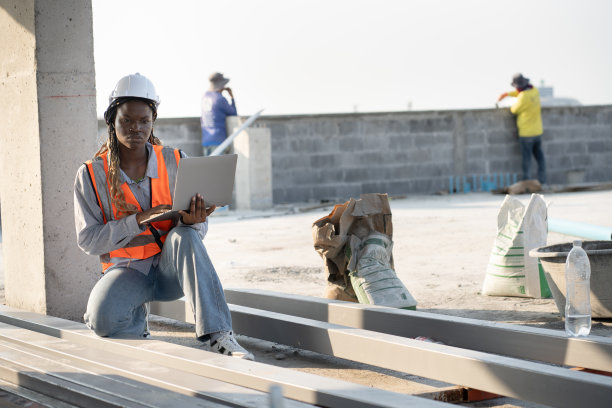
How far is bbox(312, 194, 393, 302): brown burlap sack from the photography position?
5719 millimetres

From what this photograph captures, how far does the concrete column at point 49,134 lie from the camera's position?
5422 mm

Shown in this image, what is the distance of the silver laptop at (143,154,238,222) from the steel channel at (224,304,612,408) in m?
0.87

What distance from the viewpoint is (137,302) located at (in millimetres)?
4551

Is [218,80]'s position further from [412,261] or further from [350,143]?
[412,261]

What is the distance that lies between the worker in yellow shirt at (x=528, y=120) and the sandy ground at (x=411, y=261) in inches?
65.4

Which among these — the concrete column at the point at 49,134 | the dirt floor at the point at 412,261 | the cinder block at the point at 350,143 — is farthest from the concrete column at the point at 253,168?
the concrete column at the point at 49,134

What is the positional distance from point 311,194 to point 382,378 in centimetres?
1197

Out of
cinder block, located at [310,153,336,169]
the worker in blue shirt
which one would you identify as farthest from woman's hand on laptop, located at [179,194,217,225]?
cinder block, located at [310,153,336,169]

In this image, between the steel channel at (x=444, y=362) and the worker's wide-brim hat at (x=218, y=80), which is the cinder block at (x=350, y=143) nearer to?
the worker's wide-brim hat at (x=218, y=80)

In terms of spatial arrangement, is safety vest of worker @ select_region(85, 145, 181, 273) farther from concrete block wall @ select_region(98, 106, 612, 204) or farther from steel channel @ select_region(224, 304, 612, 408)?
concrete block wall @ select_region(98, 106, 612, 204)

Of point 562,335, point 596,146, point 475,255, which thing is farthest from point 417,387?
point 596,146

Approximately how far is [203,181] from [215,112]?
10759mm

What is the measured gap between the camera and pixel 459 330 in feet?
15.0

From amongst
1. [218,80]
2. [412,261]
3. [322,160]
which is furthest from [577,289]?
[322,160]
